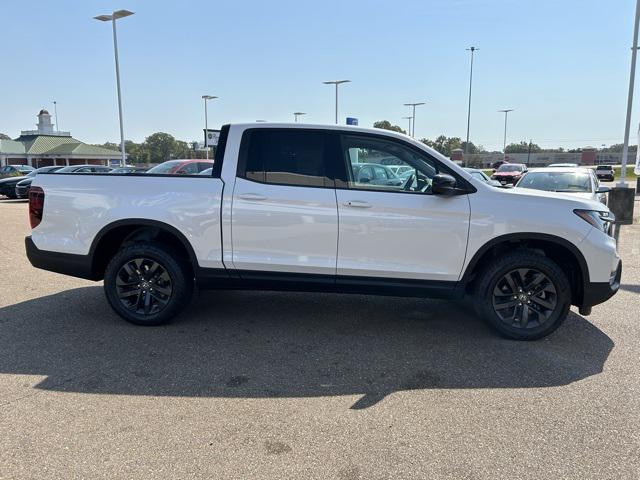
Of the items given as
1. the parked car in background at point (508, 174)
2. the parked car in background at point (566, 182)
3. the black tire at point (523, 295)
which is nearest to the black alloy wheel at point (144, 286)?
the black tire at point (523, 295)

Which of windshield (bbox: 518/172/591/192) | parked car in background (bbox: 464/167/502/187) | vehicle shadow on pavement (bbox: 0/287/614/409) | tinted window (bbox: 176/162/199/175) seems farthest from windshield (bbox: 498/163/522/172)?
vehicle shadow on pavement (bbox: 0/287/614/409)

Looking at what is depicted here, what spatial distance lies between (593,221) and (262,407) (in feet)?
11.0

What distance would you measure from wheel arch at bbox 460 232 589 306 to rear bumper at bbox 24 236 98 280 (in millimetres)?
3693

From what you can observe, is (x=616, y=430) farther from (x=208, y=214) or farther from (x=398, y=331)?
(x=208, y=214)

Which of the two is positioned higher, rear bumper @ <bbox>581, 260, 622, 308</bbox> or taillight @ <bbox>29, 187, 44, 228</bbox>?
taillight @ <bbox>29, 187, 44, 228</bbox>

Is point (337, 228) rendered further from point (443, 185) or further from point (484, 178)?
point (484, 178)

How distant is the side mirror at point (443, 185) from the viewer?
4.16m

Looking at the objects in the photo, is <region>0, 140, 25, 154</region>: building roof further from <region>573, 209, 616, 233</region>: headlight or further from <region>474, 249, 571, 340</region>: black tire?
<region>573, 209, 616, 233</region>: headlight

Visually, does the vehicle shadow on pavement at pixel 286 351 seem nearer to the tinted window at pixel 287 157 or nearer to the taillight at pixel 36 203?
the taillight at pixel 36 203

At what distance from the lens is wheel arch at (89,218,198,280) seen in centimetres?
459

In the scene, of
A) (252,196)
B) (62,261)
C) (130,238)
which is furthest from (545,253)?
(62,261)

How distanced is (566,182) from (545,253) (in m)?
6.53

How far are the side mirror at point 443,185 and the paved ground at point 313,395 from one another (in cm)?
142

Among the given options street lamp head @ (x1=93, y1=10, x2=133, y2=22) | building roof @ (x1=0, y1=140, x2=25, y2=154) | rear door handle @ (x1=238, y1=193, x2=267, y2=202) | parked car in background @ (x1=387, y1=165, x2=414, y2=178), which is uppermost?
street lamp head @ (x1=93, y1=10, x2=133, y2=22)
